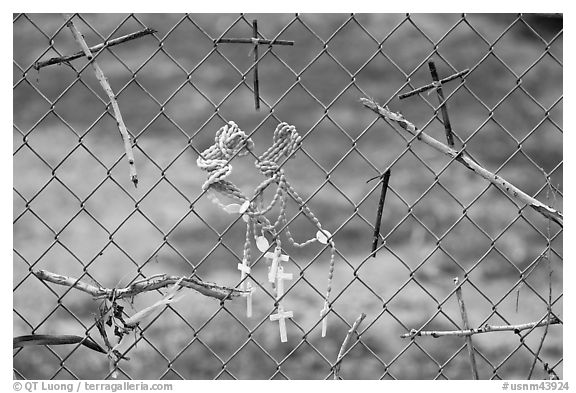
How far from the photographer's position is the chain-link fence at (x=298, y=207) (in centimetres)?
333

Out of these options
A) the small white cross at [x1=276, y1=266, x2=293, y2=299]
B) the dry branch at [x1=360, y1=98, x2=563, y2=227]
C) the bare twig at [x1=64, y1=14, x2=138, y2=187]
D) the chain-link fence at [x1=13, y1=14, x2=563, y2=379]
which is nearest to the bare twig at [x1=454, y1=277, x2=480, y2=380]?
the dry branch at [x1=360, y1=98, x2=563, y2=227]

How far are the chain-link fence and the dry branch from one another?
89 cm

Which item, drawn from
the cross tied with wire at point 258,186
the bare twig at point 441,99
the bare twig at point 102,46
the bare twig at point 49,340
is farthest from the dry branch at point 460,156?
the bare twig at point 49,340

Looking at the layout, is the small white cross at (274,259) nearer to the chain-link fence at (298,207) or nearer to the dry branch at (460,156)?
the dry branch at (460,156)

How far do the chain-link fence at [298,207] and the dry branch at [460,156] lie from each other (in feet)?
2.93

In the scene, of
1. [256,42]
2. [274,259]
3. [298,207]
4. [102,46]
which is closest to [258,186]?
[274,259]

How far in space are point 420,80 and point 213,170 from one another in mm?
2220

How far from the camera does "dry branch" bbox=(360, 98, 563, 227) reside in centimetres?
202

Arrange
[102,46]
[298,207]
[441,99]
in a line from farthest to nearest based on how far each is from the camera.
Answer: [298,207] → [441,99] → [102,46]

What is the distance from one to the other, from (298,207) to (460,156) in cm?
159

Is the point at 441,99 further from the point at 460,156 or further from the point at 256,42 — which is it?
the point at 256,42

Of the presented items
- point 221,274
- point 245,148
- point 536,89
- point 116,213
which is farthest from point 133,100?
point 245,148

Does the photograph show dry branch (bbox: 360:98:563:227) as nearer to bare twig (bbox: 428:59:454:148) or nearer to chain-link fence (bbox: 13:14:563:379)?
bare twig (bbox: 428:59:454:148)

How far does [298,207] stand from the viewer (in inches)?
142
